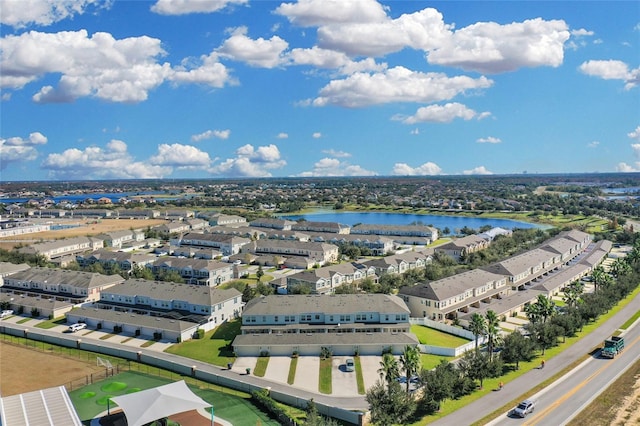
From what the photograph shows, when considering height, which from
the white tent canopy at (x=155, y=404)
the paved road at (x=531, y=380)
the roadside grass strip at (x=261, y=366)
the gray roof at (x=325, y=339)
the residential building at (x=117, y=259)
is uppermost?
the residential building at (x=117, y=259)

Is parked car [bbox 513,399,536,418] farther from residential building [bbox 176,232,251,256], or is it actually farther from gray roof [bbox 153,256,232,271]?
residential building [bbox 176,232,251,256]

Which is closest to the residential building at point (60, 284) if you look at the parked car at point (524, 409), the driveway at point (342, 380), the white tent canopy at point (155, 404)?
the white tent canopy at point (155, 404)

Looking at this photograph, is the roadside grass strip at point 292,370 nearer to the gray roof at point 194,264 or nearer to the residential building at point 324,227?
the gray roof at point 194,264

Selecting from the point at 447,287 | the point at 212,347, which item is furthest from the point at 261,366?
the point at 447,287

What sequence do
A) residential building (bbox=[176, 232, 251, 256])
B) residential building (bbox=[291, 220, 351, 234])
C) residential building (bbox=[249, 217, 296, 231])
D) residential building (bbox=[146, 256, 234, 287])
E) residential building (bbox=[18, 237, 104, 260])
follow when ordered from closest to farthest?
residential building (bbox=[146, 256, 234, 287]) < residential building (bbox=[18, 237, 104, 260]) < residential building (bbox=[176, 232, 251, 256]) < residential building (bbox=[291, 220, 351, 234]) < residential building (bbox=[249, 217, 296, 231])

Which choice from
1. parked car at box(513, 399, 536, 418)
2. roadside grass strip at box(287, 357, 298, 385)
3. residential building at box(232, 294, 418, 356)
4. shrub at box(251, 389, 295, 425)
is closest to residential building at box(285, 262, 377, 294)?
residential building at box(232, 294, 418, 356)
